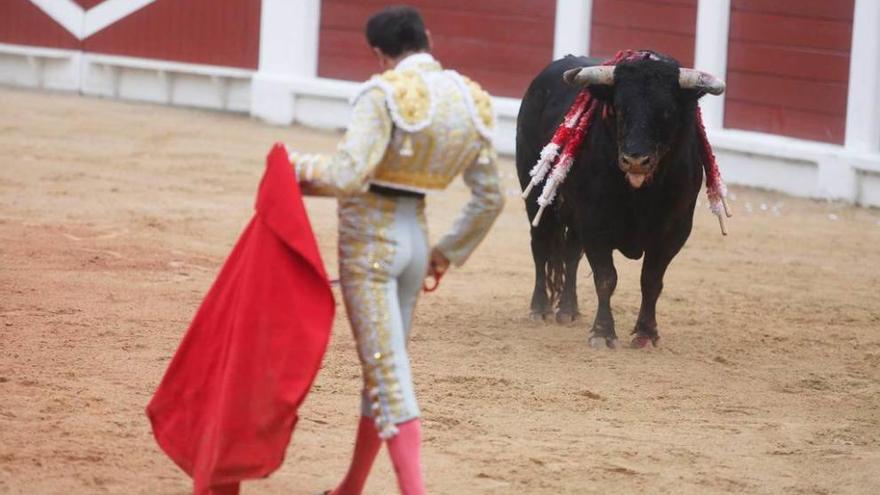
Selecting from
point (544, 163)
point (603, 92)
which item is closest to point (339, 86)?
point (544, 163)

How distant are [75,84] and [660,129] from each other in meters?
8.87

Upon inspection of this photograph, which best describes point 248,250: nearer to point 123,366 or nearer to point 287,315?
point 287,315

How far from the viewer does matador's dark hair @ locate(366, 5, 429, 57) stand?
10.7ft

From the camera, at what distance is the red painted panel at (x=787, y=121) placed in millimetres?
→ 9766

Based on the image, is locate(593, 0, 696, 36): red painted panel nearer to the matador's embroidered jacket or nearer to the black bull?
the black bull

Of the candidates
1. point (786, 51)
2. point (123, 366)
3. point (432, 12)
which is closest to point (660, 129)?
point (123, 366)

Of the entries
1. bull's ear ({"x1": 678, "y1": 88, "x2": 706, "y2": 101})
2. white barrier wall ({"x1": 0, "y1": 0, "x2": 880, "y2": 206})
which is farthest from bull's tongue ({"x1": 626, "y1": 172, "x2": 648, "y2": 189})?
white barrier wall ({"x1": 0, "y1": 0, "x2": 880, "y2": 206})

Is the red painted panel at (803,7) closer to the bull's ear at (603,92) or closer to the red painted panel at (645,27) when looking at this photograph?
the red painted panel at (645,27)

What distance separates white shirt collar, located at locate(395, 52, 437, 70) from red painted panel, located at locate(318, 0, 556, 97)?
8.01m

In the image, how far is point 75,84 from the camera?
1330 cm

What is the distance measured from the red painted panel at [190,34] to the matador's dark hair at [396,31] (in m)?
9.35

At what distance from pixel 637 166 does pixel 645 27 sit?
223 inches

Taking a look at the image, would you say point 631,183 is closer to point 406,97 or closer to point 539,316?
point 539,316

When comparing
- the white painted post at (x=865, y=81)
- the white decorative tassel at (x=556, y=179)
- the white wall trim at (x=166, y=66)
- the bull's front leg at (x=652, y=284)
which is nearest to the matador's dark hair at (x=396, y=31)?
the white decorative tassel at (x=556, y=179)
